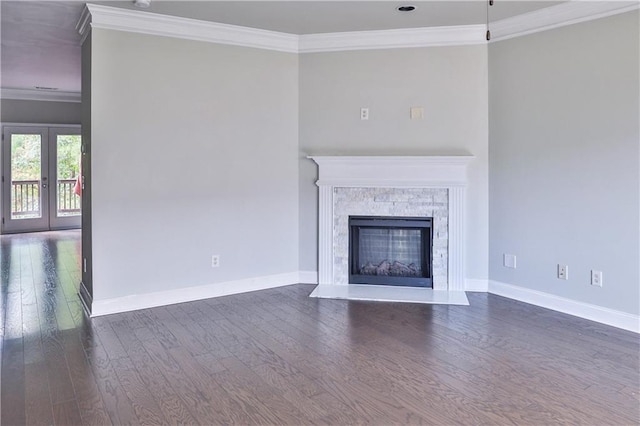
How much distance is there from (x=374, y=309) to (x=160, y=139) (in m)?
2.43

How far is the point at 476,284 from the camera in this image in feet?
15.1

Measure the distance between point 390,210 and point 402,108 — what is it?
1.03 m

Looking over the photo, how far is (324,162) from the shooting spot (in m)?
4.68

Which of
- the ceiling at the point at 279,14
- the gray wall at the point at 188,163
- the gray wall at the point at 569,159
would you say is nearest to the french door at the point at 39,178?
the ceiling at the point at 279,14

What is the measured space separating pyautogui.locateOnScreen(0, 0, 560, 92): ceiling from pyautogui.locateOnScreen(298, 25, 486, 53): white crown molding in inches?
4.2

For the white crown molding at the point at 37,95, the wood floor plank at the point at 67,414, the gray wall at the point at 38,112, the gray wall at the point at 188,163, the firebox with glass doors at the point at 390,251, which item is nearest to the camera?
the wood floor plank at the point at 67,414

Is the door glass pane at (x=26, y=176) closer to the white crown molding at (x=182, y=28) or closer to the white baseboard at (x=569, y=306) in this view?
the white crown molding at (x=182, y=28)

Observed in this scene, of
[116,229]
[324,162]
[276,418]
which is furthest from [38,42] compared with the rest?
[276,418]

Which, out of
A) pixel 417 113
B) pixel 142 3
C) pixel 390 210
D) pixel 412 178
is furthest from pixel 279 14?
pixel 390 210

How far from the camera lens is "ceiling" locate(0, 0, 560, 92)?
12.4 feet

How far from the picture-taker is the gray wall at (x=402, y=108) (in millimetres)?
4509

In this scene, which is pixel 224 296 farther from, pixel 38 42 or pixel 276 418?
pixel 38 42

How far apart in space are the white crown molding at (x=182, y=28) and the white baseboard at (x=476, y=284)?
2.95 metres

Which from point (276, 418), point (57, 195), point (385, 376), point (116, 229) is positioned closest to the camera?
point (276, 418)
